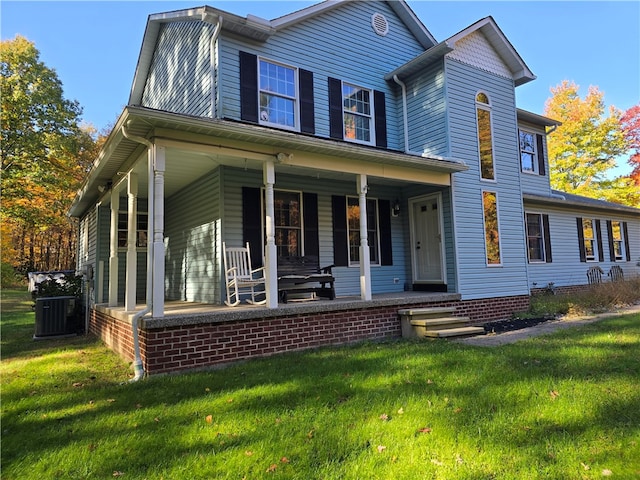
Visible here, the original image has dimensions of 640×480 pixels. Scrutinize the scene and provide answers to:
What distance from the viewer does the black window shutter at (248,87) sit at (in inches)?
292

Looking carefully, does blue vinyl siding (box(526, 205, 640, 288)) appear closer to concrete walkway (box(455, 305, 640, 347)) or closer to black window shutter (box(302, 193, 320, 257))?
concrete walkway (box(455, 305, 640, 347))

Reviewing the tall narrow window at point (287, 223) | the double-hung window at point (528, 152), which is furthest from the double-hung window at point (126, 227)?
the double-hung window at point (528, 152)

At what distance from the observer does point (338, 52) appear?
29.2ft

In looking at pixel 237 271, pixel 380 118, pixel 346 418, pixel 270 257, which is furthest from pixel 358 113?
pixel 346 418

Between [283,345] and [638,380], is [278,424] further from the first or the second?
[638,380]

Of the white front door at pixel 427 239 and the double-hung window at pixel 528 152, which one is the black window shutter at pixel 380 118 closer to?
the white front door at pixel 427 239

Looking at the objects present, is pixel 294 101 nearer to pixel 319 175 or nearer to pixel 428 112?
pixel 319 175

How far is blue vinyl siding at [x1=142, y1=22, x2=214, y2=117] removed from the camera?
7.64 meters

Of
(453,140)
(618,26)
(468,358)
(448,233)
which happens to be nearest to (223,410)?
(468,358)

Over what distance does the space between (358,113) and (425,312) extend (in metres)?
4.63

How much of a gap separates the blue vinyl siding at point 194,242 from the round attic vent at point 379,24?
5.50 meters

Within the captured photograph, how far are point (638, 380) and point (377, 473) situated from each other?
9.66 feet

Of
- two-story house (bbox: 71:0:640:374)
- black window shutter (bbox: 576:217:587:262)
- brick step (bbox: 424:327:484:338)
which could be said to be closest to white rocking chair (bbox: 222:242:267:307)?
two-story house (bbox: 71:0:640:374)

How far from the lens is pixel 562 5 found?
973 cm
